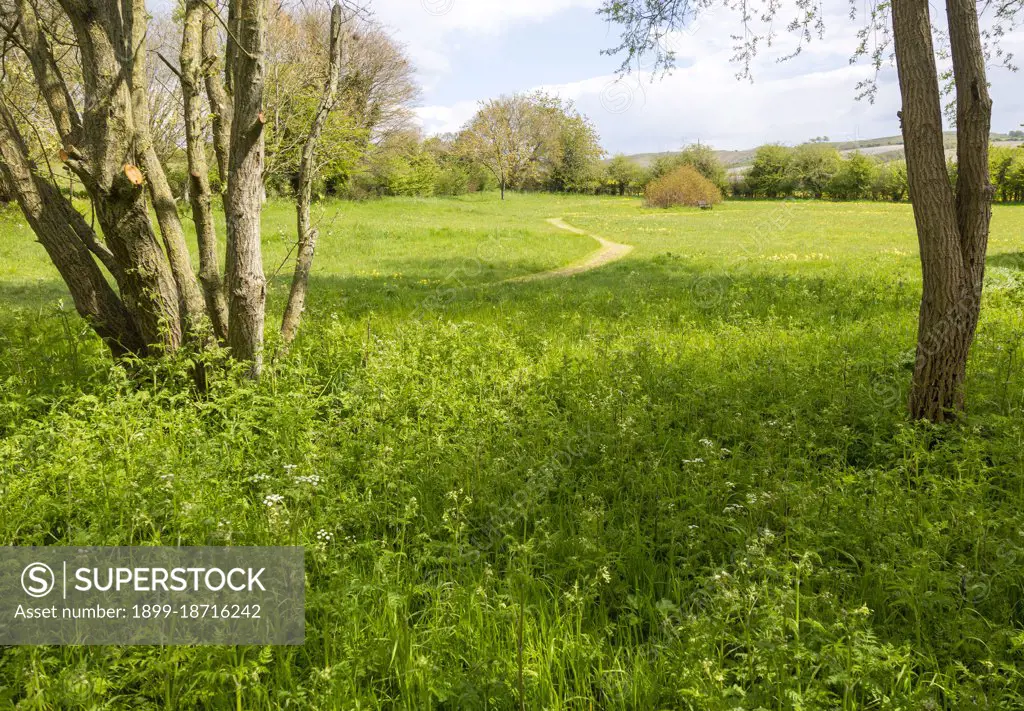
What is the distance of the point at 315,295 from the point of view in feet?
40.9

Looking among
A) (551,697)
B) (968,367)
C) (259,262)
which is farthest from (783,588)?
(259,262)

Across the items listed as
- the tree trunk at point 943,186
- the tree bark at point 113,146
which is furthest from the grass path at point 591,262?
the tree trunk at point 943,186

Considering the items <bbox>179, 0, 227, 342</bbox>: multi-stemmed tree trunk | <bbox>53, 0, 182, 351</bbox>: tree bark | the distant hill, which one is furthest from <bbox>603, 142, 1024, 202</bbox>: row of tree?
<bbox>53, 0, 182, 351</bbox>: tree bark

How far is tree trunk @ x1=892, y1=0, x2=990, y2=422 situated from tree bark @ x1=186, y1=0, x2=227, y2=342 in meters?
6.62

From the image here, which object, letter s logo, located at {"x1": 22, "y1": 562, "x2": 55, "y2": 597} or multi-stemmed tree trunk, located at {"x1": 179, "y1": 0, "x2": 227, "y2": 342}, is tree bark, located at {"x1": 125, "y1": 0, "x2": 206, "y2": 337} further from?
letter s logo, located at {"x1": 22, "y1": 562, "x2": 55, "y2": 597}

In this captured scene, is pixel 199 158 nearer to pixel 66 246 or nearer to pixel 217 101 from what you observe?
pixel 217 101

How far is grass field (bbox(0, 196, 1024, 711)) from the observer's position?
2.96 m

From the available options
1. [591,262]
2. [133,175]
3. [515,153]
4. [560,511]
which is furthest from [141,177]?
[515,153]

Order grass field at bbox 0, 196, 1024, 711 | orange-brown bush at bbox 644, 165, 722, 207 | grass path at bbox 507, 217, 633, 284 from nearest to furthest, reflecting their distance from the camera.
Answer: grass field at bbox 0, 196, 1024, 711
grass path at bbox 507, 217, 633, 284
orange-brown bush at bbox 644, 165, 722, 207

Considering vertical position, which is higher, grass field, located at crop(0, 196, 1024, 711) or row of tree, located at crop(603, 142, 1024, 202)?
row of tree, located at crop(603, 142, 1024, 202)

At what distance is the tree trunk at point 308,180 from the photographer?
6.46m

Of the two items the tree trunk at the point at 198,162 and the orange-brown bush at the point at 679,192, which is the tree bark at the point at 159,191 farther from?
the orange-brown bush at the point at 679,192

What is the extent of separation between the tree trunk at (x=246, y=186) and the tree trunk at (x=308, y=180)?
465 mm

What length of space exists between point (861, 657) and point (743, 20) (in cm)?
779
